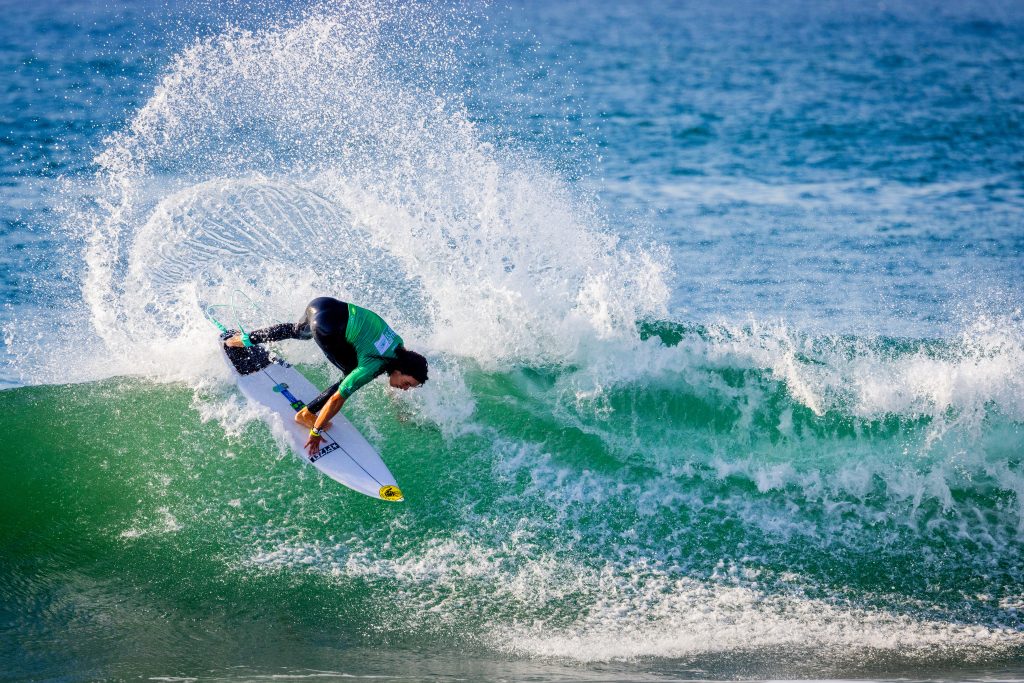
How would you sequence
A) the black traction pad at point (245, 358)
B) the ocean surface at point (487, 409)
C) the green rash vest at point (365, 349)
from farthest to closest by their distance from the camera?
the black traction pad at point (245, 358), the green rash vest at point (365, 349), the ocean surface at point (487, 409)

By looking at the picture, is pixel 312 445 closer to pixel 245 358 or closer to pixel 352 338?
pixel 352 338

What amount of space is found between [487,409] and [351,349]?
1457mm

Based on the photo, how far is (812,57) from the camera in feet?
91.9

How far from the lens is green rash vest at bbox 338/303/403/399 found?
6.92 metres

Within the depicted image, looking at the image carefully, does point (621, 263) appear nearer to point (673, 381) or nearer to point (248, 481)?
point (673, 381)

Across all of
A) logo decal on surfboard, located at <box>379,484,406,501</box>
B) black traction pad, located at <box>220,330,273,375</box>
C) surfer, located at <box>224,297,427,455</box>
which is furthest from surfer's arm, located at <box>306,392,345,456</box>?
black traction pad, located at <box>220,330,273,375</box>

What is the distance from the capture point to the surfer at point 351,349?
22.9 ft

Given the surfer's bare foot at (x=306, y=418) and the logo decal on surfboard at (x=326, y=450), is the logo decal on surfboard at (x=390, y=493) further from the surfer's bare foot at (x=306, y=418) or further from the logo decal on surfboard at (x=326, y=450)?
the surfer's bare foot at (x=306, y=418)

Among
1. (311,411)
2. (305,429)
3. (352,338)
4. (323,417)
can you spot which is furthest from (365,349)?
(305,429)

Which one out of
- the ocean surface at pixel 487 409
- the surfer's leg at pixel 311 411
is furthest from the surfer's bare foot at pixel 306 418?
the ocean surface at pixel 487 409

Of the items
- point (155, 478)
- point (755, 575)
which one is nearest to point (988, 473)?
point (755, 575)

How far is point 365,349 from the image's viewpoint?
6965mm

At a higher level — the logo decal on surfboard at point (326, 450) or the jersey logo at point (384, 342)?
the jersey logo at point (384, 342)

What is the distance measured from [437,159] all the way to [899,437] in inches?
270
